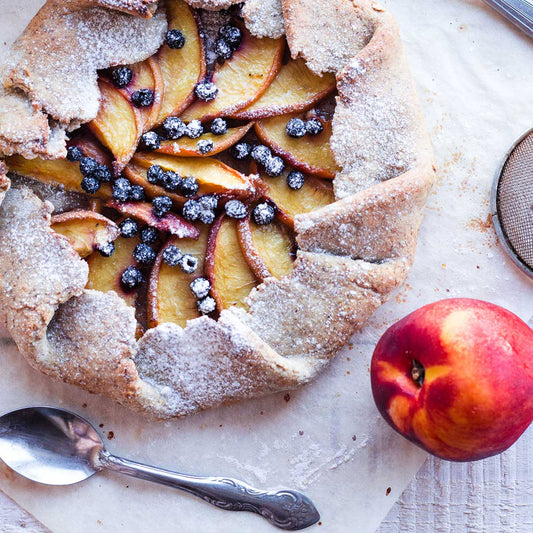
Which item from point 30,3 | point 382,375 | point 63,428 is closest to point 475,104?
point 382,375

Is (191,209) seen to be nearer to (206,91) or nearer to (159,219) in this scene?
(159,219)

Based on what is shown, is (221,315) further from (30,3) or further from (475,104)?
(30,3)

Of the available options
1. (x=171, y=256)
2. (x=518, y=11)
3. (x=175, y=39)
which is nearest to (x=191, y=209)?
(x=171, y=256)

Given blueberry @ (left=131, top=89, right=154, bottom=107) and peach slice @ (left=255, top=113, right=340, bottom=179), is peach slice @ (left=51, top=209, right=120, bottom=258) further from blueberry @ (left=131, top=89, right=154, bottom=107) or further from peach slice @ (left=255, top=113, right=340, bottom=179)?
Answer: peach slice @ (left=255, top=113, right=340, bottom=179)

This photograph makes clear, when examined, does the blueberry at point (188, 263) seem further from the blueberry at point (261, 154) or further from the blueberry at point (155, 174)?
the blueberry at point (261, 154)

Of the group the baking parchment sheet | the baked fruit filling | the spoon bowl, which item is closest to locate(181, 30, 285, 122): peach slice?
the baked fruit filling
